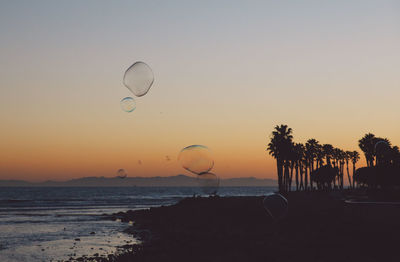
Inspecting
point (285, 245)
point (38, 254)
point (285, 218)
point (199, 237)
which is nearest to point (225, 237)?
point (199, 237)

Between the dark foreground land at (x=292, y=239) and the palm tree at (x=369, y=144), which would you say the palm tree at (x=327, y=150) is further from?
the dark foreground land at (x=292, y=239)

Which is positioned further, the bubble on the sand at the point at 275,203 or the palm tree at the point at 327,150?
the palm tree at the point at 327,150

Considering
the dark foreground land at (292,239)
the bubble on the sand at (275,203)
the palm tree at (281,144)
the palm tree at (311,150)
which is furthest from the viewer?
the palm tree at (311,150)

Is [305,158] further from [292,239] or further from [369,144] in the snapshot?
[292,239]

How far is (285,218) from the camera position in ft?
122

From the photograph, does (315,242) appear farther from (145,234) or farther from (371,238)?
(145,234)

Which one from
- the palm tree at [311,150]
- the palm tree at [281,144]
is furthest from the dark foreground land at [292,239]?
the palm tree at [311,150]

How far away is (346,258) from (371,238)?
4.67m

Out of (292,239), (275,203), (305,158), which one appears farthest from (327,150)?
(292,239)

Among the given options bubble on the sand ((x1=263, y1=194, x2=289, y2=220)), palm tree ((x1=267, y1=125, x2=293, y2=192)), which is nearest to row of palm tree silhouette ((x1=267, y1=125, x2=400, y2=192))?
palm tree ((x1=267, y1=125, x2=293, y2=192))

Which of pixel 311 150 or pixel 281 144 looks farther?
pixel 311 150

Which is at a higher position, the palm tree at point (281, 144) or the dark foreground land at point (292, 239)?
the palm tree at point (281, 144)

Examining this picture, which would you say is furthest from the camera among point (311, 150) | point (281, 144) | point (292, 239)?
point (311, 150)

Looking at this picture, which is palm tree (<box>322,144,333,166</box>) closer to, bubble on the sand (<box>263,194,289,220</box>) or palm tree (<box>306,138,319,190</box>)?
palm tree (<box>306,138,319,190</box>)
